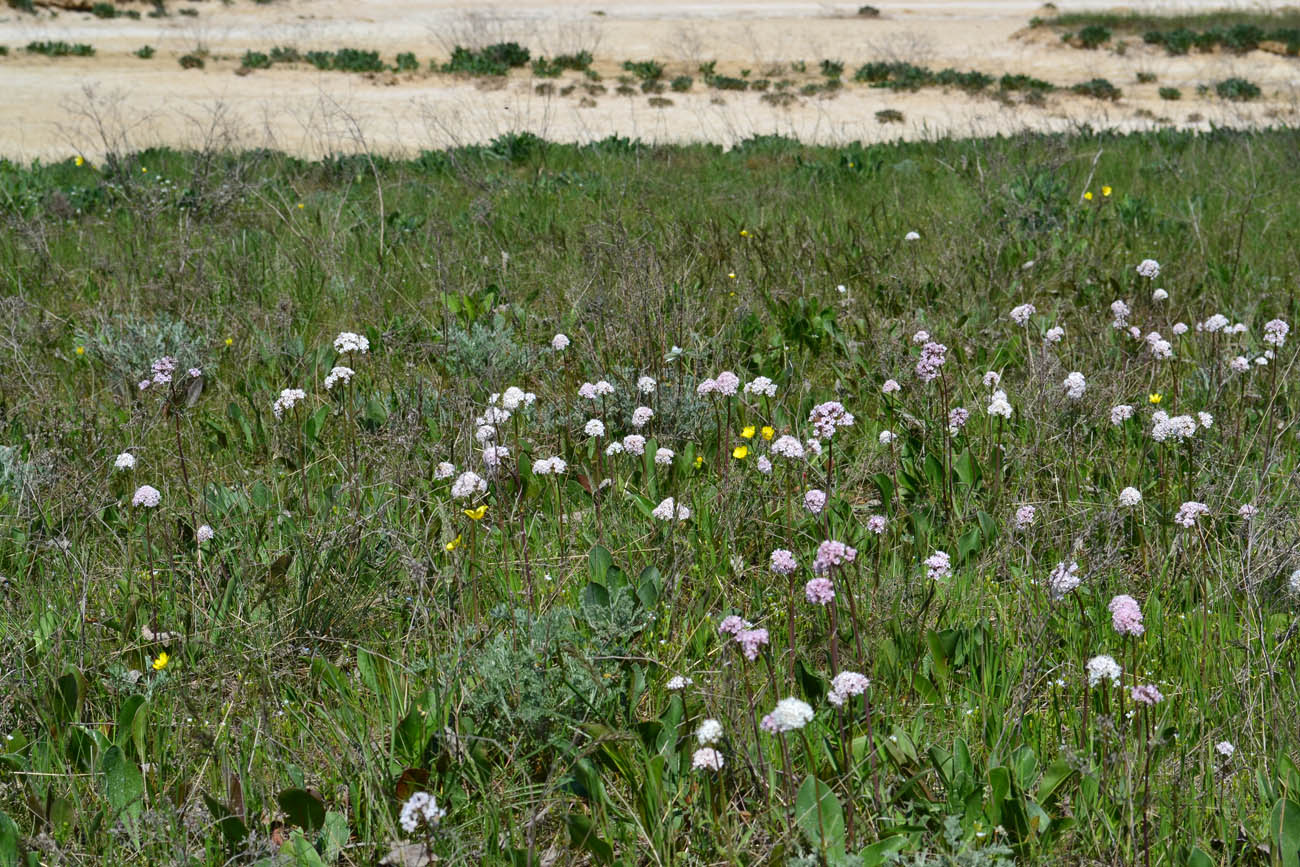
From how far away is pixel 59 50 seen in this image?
21.5 metres

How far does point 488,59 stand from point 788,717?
21.1 m

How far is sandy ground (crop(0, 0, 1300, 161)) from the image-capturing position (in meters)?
12.4

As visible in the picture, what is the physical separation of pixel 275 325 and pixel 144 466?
1.30m

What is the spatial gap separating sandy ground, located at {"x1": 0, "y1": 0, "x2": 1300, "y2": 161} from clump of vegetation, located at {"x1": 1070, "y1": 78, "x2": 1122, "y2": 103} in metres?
0.23

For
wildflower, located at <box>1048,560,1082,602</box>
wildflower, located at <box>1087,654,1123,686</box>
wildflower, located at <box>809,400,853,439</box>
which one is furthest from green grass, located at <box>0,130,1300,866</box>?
wildflower, located at <box>809,400,853,439</box>

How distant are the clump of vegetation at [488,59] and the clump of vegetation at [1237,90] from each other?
12.5 meters

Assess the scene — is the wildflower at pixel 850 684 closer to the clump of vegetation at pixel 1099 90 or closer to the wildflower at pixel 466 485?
the wildflower at pixel 466 485

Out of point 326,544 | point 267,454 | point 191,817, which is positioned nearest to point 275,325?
point 267,454

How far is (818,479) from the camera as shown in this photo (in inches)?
135

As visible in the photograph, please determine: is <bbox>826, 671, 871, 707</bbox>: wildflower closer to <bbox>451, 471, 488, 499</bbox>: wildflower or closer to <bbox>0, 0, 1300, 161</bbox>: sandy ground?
<bbox>451, 471, 488, 499</bbox>: wildflower

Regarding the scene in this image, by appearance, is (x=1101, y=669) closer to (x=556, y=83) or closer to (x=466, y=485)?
(x=466, y=485)

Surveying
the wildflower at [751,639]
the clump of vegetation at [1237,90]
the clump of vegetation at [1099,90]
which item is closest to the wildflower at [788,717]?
the wildflower at [751,639]

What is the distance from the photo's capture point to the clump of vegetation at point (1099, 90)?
1800 cm

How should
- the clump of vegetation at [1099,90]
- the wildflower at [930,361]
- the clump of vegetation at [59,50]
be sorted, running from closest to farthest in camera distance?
the wildflower at [930,361]
the clump of vegetation at [1099,90]
the clump of vegetation at [59,50]
